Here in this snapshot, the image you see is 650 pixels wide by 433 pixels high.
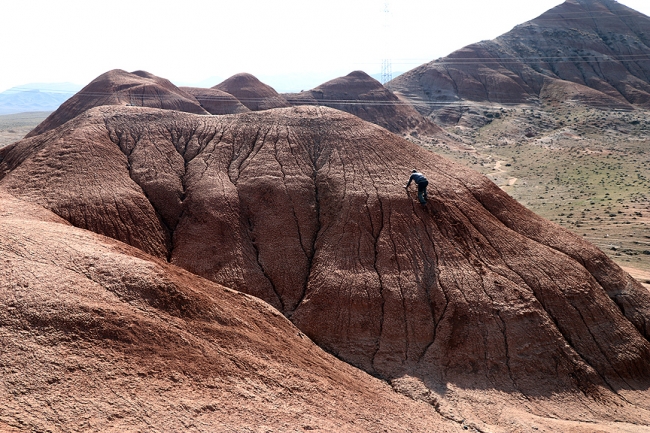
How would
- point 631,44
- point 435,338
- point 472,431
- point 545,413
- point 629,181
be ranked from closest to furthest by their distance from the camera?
point 472,431
point 545,413
point 435,338
point 629,181
point 631,44

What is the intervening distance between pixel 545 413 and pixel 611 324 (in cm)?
554

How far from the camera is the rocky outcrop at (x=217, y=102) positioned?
6638 cm

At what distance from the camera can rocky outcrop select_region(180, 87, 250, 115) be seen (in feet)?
218

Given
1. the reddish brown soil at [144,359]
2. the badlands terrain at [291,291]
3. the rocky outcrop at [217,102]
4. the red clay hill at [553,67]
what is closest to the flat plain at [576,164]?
the badlands terrain at [291,291]

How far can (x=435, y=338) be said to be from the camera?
62.4 ft

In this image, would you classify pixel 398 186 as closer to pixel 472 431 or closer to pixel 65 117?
pixel 472 431

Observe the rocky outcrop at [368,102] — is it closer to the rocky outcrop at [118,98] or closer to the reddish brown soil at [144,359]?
the rocky outcrop at [118,98]

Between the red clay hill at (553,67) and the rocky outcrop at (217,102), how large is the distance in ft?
142

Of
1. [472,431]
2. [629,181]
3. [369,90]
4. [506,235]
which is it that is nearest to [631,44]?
[369,90]

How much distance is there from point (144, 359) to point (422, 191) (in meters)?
15.0

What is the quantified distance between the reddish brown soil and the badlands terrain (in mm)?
55

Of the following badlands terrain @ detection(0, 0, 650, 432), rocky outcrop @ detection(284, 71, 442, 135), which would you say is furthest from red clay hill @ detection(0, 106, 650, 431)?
rocky outcrop @ detection(284, 71, 442, 135)

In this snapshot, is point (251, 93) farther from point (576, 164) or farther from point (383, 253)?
point (383, 253)

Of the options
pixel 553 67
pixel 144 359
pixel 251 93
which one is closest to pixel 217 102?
pixel 251 93
